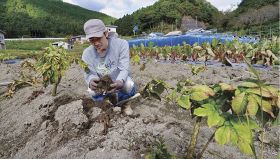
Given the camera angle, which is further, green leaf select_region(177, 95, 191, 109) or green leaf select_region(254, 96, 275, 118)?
green leaf select_region(177, 95, 191, 109)

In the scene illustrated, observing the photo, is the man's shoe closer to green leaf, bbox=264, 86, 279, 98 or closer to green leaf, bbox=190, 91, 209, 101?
green leaf, bbox=190, 91, 209, 101

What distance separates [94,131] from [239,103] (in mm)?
1672

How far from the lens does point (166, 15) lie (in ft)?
230

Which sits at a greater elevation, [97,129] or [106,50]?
[106,50]

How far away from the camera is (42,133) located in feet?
10.6

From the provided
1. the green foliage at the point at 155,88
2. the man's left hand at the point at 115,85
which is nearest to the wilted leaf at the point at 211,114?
the green foliage at the point at 155,88

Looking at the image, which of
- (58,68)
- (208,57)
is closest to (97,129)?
(58,68)

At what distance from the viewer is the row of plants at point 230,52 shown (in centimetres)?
714

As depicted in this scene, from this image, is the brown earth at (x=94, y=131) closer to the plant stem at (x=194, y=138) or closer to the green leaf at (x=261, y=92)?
the plant stem at (x=194, y=138)

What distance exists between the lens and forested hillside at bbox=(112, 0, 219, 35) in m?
62.1

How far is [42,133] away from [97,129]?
23.0 inches

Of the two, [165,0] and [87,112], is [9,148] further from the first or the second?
[165,0]

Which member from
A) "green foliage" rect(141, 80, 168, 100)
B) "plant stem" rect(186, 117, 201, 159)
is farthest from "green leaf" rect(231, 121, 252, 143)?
"green foliage" rect(141, 80, 168, 100)

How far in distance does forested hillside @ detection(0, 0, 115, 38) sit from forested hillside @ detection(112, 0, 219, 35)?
8.89m
